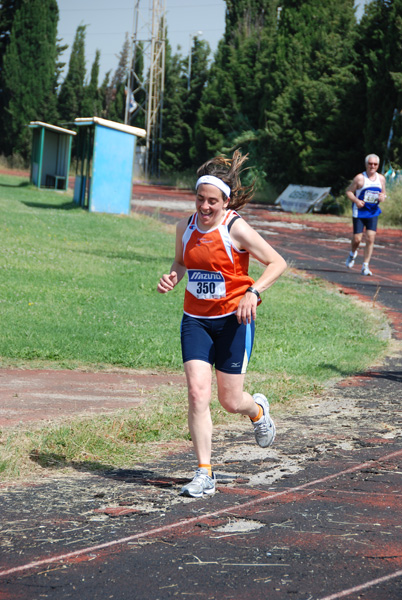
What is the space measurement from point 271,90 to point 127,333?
3573 centimetres

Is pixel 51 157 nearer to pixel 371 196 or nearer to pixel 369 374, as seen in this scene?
pixel 371 196

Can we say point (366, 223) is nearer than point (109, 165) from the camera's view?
Yes

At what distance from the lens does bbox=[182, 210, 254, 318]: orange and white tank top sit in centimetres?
465

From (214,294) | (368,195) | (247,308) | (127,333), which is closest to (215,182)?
(214,294)

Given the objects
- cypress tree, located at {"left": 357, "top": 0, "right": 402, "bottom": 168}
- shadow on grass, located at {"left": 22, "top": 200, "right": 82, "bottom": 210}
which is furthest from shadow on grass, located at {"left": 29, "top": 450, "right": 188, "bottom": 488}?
cypress tree, located at {"left": 357, "top": 0, "right": 402, "bottom": 168}

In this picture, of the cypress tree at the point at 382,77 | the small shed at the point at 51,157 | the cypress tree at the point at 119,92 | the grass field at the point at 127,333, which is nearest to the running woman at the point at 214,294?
the grass field at the point at 127,333

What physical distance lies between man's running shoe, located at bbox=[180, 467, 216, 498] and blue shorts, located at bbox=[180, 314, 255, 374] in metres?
0.60

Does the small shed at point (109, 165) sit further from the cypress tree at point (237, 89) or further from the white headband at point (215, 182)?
the white headband at point (215, 182)

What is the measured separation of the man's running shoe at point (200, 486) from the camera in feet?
14.7

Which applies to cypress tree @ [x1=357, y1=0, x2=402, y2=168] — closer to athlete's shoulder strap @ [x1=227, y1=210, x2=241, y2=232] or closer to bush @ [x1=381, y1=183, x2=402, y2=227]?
bush @ [x1=381, y1=183, x2=402, y2=227]

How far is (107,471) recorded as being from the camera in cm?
504

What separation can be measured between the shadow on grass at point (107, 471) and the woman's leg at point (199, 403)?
0.94 feet

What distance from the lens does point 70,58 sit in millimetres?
73688

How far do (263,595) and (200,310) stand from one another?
72.1 inches
